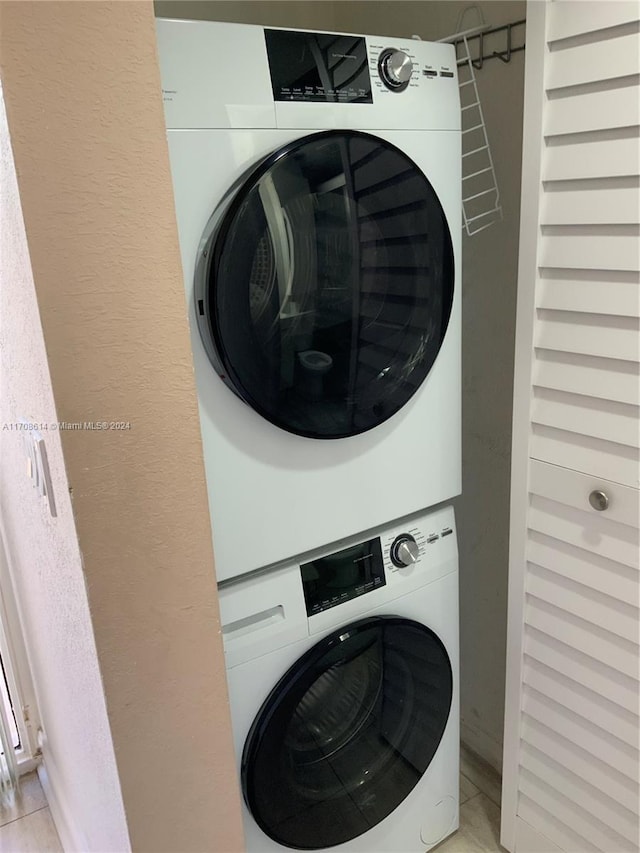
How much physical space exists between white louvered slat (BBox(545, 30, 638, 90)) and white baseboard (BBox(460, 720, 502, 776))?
1.62 metres

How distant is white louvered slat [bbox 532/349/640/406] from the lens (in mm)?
1176

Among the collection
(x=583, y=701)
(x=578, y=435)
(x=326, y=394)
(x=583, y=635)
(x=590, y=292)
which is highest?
(x=590, y=292)

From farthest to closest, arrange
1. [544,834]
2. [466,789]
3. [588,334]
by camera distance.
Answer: [466,789] → [544,834] → [588,334]

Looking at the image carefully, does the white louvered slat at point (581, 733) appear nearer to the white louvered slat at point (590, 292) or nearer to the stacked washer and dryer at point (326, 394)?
the stacked washer and dryer at point (326, 394)

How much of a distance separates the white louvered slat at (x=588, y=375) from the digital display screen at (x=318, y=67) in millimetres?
562

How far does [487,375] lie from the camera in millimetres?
1771

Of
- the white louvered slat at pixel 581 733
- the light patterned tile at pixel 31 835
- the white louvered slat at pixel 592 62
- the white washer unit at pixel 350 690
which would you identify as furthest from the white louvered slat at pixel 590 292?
the light patterned tile at pixel 31 835

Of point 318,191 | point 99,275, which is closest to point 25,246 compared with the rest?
point 99,275

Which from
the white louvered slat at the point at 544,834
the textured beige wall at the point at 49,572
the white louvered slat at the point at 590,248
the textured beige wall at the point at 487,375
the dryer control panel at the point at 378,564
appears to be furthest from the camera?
the textured beige wall at the point at 487,375

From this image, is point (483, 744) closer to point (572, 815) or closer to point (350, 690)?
point (572, 815)

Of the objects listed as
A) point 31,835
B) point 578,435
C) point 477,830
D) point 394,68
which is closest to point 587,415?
point 578,435

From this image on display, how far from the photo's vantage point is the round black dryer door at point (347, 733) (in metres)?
1.31

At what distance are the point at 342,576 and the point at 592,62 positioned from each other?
3.21 ft

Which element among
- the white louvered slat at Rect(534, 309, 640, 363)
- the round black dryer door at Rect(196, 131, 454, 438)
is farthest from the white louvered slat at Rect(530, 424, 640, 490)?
the round black dryer door at Rect(196, 131, 454, 438)
